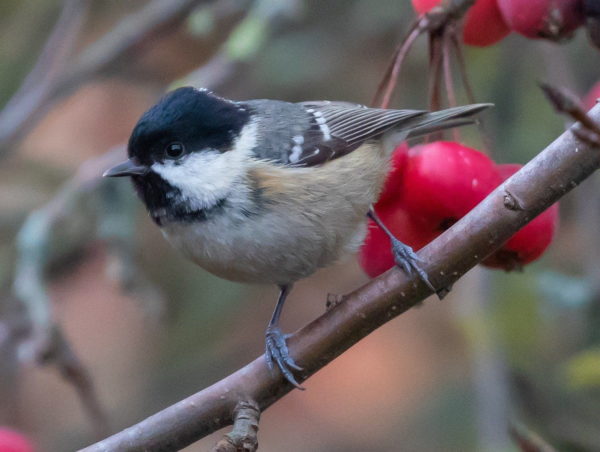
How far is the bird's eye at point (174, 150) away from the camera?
6.99 ft

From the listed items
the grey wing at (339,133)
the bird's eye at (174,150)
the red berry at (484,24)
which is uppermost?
the red berry at (484,24)

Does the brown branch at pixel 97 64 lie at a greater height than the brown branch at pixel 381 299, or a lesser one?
greater

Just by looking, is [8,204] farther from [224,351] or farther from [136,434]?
[136,434]

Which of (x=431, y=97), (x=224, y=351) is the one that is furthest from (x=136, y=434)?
(x=224, y=351)

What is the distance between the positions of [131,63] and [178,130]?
1531 mm

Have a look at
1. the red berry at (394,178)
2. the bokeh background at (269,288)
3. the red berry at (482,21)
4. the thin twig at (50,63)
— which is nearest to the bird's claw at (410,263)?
the red berry at (394,178)

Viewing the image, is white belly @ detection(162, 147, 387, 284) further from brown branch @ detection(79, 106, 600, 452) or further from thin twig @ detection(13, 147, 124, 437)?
thin twig @ detection(13, 147, 124, 437)

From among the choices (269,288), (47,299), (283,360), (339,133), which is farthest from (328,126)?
(269,288)

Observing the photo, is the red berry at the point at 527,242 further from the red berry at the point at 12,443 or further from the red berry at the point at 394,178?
the red berry at the point at 12,443

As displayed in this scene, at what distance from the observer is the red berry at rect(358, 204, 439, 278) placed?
1.99 meters

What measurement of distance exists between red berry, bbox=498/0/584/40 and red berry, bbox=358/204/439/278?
0.48 metres

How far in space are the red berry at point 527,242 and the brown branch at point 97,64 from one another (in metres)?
1.66

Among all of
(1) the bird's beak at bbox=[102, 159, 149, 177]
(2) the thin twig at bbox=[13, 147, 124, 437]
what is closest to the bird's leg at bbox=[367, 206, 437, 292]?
(1) the bird's beak at bbox=[102, 159, 149, 177]

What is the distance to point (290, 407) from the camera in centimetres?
407
